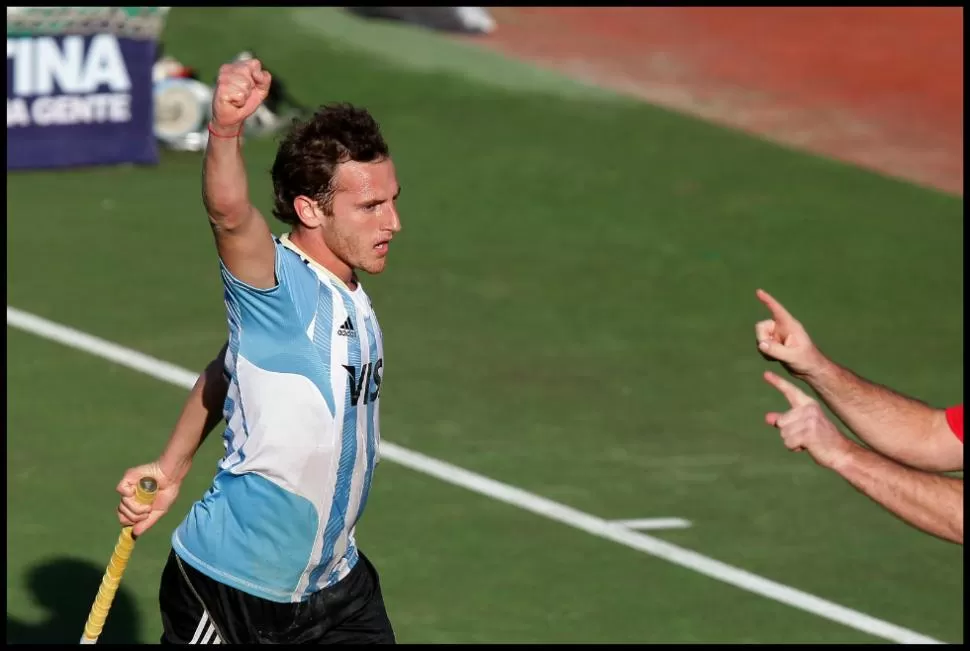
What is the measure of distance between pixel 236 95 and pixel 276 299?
728 millimetres

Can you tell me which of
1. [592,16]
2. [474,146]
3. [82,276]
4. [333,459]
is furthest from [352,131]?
[592,16]

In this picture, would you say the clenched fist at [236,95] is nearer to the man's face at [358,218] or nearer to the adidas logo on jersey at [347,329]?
the man's face at [358,218]

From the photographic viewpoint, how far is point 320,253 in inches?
236

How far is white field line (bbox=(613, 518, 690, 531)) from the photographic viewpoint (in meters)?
10.1

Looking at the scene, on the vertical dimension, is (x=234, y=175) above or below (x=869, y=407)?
above

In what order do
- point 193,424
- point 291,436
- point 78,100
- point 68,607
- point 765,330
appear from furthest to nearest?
point 78,100
point 68,607
point 193,424
point 765,330
point 291,436

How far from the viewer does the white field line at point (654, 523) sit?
10.1 meters

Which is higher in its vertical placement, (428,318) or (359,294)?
(359,294)

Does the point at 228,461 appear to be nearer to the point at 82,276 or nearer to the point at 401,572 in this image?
the point at 401,572

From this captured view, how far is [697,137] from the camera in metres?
19.0

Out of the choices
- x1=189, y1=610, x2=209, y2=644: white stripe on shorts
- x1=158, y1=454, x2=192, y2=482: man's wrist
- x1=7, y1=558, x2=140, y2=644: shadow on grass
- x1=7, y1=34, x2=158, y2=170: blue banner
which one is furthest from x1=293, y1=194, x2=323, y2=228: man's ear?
x1=7, y1=34, x2=158, y2=170: blue banner

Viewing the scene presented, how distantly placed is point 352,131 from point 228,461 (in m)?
1.16

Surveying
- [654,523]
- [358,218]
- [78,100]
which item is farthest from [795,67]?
[358,218]

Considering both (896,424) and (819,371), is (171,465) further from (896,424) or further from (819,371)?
(896,424)
